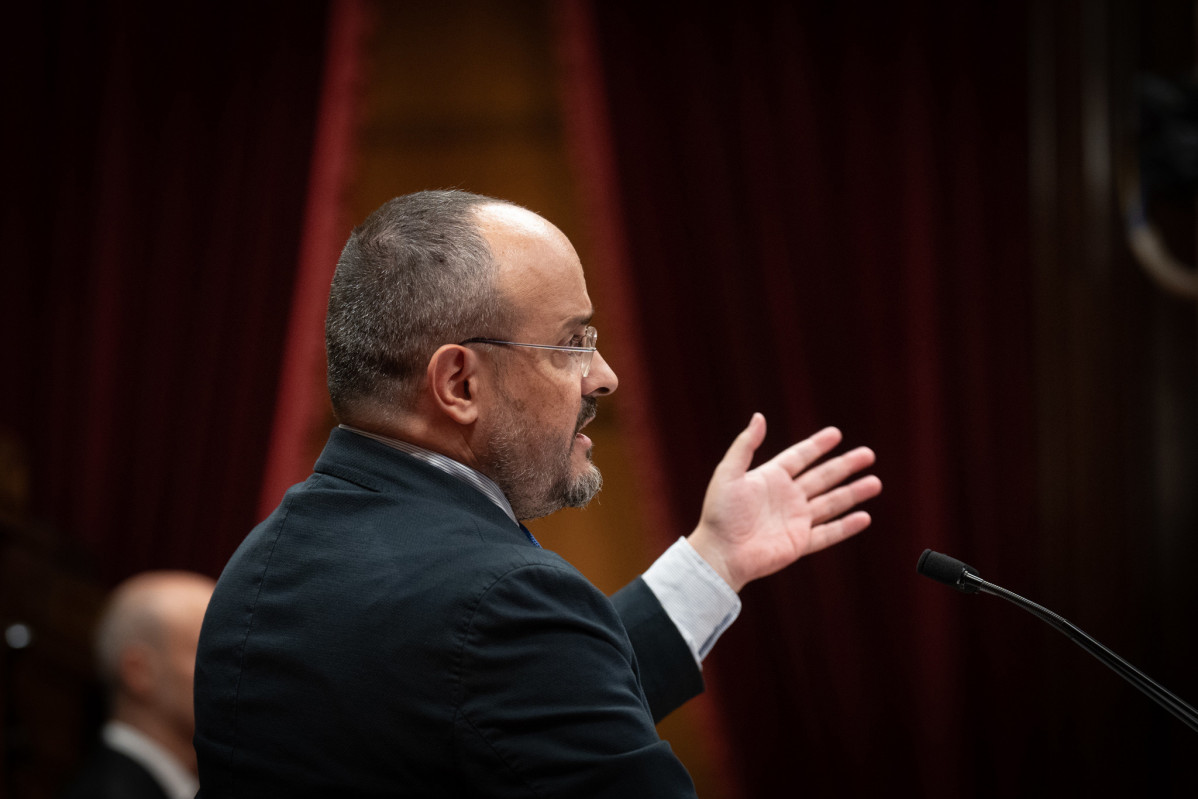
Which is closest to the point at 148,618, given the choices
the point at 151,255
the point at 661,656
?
the point at 151,255

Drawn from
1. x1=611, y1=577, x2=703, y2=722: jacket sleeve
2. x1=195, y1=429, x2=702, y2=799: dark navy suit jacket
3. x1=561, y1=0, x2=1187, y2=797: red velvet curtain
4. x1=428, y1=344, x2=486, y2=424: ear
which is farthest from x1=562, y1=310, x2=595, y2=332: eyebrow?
x1=561, y1=0, x2=1187, y2=797: red velvet curtain

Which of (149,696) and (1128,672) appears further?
(149,696)

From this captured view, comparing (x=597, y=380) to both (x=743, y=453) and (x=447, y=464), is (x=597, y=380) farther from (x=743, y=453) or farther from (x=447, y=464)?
(x=743, y=453)

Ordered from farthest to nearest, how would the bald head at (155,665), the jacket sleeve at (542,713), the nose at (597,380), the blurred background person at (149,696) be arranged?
the bald head at (155,665), the blurred background person at (149,696), the nose at (597,380), the jacket sleeve at (542,713)

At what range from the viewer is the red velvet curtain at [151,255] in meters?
3.25

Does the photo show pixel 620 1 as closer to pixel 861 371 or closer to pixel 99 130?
pixel 861 371

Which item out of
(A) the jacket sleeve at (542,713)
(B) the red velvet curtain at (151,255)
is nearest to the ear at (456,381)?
(A) the jacket sleeve at (542,713)

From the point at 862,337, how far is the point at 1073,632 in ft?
6.62

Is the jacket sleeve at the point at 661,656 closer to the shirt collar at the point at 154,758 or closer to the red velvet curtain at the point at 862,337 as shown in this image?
the shirt collar at the point at 154,758

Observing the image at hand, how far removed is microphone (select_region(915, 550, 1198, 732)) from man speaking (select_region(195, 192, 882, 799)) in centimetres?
36

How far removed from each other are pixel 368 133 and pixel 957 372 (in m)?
1.88

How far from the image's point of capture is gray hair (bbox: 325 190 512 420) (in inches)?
46.4

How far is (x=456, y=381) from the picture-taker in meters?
1.19

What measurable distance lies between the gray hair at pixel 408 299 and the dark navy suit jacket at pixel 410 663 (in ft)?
0.34
